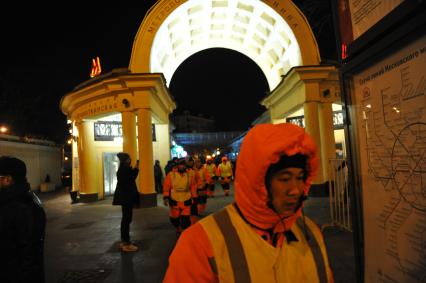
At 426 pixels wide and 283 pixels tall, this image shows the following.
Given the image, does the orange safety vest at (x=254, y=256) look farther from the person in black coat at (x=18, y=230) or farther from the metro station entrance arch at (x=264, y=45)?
the metro station entrance arch at (x=264, y=45)

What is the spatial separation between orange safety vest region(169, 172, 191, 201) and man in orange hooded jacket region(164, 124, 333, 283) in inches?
229

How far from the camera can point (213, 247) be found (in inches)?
60.7

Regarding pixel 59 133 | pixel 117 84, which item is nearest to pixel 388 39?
pixel 117 84

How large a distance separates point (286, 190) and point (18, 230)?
2580mm

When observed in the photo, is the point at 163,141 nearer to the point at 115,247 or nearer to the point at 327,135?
the point at 327,135

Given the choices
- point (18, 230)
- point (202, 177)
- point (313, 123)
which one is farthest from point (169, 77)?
point (18, 230)

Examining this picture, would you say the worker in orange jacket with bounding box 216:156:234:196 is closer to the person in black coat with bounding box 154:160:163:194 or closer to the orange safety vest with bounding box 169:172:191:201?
the person in black coat with bounding box 154:160:163:194

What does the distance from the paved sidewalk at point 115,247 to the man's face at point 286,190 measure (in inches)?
146

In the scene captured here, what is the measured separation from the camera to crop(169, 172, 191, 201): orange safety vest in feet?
24.7

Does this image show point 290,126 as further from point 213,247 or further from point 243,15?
point 243,15

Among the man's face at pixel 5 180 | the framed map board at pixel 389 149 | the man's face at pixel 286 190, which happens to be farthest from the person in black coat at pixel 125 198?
the man's face at pixel 286 190

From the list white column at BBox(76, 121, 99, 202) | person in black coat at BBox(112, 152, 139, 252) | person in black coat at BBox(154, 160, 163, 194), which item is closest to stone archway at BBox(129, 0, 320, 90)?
white column at BBox(76, 121, 99, 202)

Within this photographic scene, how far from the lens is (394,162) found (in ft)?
6.33

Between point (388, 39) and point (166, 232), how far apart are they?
753cm
